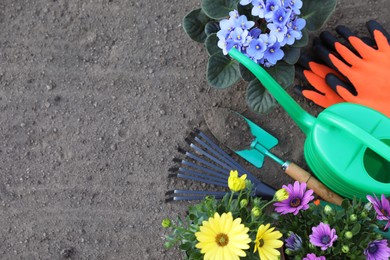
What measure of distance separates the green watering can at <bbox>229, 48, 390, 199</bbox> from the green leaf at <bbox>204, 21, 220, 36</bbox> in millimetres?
163

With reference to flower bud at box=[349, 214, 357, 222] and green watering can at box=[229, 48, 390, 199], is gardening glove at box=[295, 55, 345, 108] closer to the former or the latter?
green watering can at box=[229, 48, 390, 199]

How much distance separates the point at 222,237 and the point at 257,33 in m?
0.54

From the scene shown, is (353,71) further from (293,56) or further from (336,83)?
(293,56)

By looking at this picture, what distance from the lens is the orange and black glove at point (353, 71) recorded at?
1.35 meters

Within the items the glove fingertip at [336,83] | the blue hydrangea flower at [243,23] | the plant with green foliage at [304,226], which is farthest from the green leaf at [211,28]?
the plant with green foliage at [304,226]

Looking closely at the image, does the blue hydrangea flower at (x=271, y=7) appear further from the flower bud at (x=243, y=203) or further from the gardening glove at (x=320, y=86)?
the flower bud at (x=243, y=203)

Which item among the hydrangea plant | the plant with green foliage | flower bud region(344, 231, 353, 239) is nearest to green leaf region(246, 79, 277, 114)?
the hydrangea plant

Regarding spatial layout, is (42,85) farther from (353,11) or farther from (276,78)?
(353,11)

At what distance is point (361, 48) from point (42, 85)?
0.88 meters

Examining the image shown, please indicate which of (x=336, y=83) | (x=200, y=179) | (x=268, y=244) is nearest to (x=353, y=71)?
(x=336, y=83)

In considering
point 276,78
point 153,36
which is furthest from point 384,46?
point 153,36

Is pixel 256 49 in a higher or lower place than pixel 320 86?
higher

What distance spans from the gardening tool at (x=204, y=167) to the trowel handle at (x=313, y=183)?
86 millimetres

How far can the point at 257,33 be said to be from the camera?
127 centimetres
